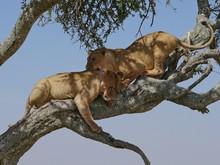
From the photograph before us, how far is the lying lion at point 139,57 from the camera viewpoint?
24.4ft

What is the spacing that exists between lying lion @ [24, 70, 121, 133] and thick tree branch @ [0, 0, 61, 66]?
2.14 ft

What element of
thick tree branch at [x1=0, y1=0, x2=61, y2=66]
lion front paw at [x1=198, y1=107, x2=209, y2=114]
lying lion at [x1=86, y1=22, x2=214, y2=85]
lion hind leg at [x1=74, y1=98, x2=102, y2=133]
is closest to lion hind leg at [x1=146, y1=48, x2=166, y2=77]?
lying lion at [x1=86, y1=22, x2=214, y2=85]

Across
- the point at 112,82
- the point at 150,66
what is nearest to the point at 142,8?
the point at 150,66

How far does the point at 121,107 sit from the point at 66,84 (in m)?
0.89

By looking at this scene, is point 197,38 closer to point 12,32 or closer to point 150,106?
point 150,106

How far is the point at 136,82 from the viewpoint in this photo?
7.38 metres

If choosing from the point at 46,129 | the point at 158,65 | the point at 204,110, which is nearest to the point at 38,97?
the point at 46,129

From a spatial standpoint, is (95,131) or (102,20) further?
(102,20)

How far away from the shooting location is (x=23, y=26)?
6.99 metres

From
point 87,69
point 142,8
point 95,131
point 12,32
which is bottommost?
point 95,131

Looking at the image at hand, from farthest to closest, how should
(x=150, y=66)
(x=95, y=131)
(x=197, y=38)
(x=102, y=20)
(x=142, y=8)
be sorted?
(x=102, y=20), (x=142, y=8), (x=197, y=38), (x=150, y=66), (x=95, y=131)

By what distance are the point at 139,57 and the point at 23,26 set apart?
73.7 inches

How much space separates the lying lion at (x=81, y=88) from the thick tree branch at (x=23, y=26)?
652mm

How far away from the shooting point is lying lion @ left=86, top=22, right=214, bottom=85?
743 cm
